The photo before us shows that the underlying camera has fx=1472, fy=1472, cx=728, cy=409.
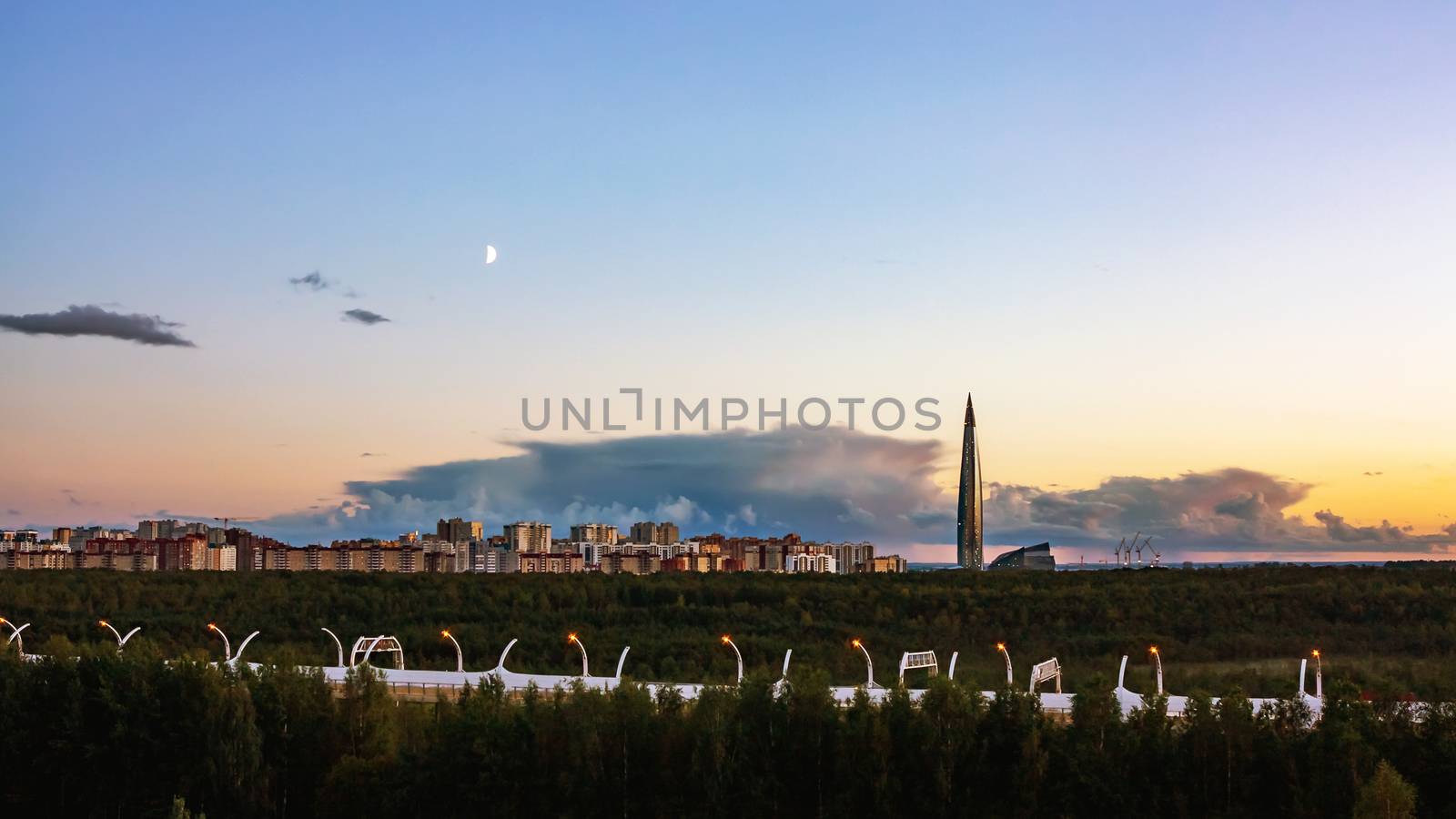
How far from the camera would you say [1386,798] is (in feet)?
101

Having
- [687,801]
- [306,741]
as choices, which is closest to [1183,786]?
[687,801]

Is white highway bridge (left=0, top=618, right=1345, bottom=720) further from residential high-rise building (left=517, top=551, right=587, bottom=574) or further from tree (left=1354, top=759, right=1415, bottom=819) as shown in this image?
residential high-rise building (left=517, top=551, right=587, bottom=574)

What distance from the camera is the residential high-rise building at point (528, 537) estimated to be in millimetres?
146500

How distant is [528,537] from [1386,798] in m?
123

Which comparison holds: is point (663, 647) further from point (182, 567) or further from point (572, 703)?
point (182, 567)

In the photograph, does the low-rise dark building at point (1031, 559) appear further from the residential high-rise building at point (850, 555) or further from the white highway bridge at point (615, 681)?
the white highway bridge at point (615, 681)

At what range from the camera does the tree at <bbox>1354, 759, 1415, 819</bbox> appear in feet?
101

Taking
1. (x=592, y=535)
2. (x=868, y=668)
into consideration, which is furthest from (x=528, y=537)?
(x=868, y=668)

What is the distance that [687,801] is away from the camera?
34.7 meters

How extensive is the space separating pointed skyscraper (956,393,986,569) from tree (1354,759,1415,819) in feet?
486

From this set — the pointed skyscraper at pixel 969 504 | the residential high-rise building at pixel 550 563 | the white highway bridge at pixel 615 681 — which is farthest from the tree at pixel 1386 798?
the pointed skyscraper at pixel 969 504

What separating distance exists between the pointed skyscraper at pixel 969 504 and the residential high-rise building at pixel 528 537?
2214 inches

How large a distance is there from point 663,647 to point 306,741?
106ft

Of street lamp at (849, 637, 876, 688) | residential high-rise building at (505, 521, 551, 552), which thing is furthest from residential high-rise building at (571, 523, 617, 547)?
street lamp at (849, 637, 876, 688)
